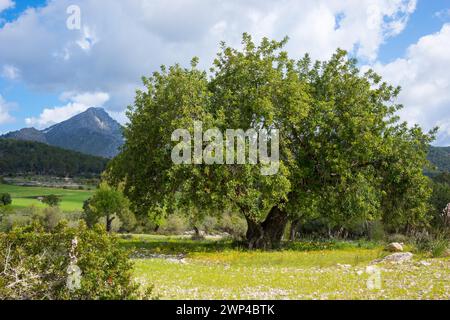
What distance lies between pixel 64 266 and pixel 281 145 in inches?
771

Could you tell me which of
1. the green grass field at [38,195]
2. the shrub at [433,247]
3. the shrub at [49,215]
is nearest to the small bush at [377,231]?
the shrub at [433,247]

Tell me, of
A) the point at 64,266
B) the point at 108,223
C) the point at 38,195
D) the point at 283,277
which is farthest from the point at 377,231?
the point at 38,195

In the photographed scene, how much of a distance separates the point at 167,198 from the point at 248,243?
7.30m

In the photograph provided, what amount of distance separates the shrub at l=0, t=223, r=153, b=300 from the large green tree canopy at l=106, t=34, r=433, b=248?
12.9 metres

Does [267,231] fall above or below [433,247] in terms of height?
below

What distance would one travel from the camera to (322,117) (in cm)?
2989

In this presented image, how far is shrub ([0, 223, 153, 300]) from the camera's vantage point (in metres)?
11.3

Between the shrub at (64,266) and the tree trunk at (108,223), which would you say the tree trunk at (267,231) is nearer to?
the shrub at (64,266)

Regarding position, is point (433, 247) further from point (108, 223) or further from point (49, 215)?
point (49, 215)

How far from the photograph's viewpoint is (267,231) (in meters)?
32.1

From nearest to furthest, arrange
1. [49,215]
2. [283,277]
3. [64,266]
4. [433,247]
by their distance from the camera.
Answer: [64,266], [283,277], [433,247], [49,215]

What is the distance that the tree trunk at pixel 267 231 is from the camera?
3058cm

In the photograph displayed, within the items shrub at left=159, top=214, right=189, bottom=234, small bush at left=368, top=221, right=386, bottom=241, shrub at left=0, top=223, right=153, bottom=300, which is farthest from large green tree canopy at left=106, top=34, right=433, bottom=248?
shrub at left=159, top=214, right=189, bottom=234

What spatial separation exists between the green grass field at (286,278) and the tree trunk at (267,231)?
603cm
